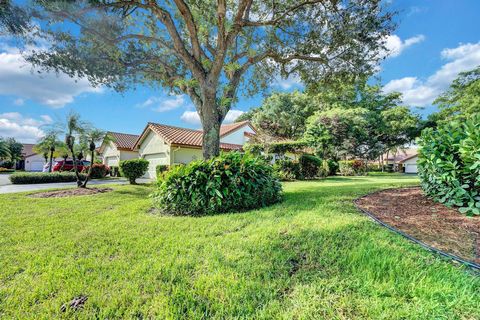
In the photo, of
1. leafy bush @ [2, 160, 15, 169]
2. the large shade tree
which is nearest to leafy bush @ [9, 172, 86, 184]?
the large shade tree

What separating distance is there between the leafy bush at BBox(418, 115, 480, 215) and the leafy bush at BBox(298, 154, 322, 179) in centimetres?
887

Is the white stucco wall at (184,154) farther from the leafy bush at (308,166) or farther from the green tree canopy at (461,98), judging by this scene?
the green tree canopy at (461,98)

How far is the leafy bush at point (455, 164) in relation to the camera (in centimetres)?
357

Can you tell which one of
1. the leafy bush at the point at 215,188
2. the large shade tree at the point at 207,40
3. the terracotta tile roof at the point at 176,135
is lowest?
the leafy bush at the point at 215,188

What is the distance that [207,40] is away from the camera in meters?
8.77

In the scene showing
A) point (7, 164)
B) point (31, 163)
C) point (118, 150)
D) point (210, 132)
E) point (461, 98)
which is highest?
point (461, 98)

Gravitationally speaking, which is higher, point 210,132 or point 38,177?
point 210,132

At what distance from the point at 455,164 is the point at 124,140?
941 inches

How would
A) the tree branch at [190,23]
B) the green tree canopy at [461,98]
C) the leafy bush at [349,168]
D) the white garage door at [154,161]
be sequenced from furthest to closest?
the green tree canopy at [461,98] < the leafy bush at [349,168] < the white garage door at [154,161] < the tree branch at [190,23]

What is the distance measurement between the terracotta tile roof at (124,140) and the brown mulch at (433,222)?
20507 millimetres

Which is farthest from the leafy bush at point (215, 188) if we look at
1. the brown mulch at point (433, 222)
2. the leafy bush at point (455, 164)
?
the leafy bush at point (455, 164)

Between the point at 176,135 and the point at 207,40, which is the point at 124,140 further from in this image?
the point at 207,40

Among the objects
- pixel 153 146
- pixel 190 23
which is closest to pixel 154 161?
pixel 153 146

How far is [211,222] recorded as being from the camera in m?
4.05
